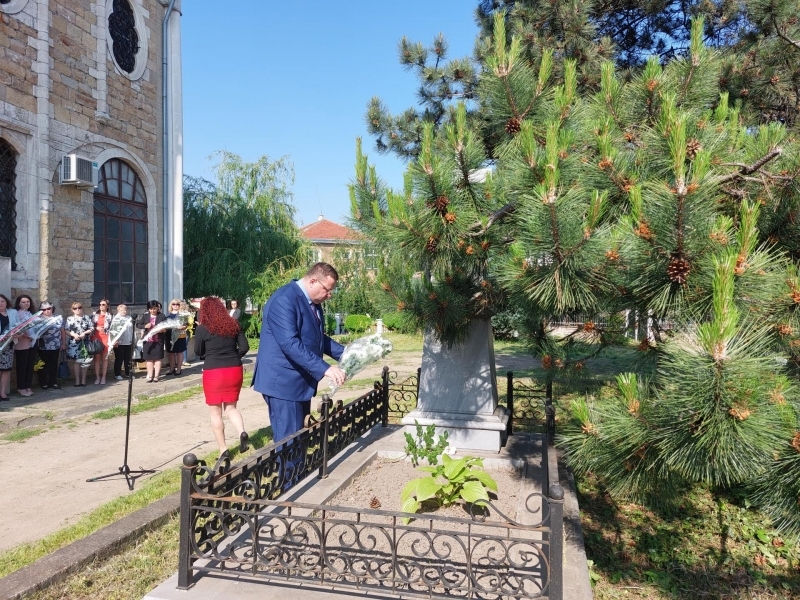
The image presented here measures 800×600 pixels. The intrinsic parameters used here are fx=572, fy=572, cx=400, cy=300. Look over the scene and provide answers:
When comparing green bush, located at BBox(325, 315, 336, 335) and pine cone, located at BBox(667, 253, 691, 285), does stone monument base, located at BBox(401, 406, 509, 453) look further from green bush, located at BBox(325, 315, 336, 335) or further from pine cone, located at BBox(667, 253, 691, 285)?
green bush, located at BBox(325, 315, 336, 335)

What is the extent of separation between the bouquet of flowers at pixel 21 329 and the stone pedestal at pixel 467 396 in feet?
17.8

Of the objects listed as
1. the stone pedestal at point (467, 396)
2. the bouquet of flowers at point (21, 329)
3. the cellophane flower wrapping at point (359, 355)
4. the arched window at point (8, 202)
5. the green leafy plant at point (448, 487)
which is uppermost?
the arched window at point (8, 202)

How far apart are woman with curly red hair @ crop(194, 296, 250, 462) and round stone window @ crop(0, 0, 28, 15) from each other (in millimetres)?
6254

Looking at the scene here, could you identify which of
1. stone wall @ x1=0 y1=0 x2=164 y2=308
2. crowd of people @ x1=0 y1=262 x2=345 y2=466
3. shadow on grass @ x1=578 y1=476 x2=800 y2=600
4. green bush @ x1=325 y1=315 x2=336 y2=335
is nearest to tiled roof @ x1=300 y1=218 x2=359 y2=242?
green bush @ x1=325 y1=315 x2=336 y2=335

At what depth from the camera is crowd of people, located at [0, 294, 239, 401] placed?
7.55 m

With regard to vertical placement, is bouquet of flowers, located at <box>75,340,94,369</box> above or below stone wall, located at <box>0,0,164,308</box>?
below

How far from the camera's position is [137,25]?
10836mm

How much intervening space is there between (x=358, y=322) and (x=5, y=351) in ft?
51.3

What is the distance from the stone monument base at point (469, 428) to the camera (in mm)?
4750

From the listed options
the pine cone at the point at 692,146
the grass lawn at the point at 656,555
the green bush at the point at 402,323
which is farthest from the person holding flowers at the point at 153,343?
the pine cone at the point at 692,146

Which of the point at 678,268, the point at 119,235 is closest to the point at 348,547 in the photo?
the point at 678,268

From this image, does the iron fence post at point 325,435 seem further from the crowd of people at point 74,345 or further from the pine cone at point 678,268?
the crowd of people at point 74,345

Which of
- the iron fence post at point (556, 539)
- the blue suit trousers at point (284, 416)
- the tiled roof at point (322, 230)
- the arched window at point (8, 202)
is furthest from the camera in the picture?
the tiled roof at point (322, 230)

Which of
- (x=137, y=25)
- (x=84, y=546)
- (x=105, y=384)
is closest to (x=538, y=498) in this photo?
(x=84, y=546)
